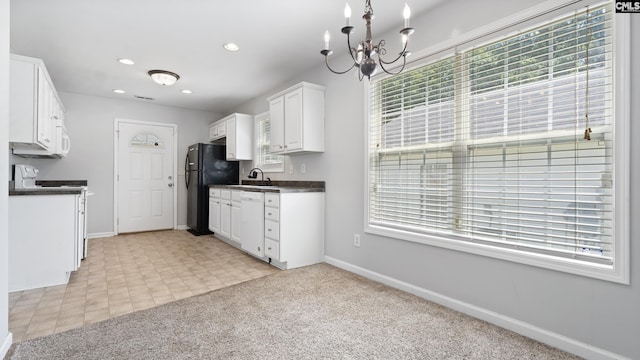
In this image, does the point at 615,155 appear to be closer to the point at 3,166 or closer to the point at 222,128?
the point at 3,166

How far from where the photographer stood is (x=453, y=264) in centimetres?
232

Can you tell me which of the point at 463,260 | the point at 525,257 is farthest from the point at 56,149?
the point at 525,257

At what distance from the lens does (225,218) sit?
177 inches

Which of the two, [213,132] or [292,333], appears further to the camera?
[213,132]

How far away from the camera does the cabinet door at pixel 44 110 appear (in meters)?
3.01

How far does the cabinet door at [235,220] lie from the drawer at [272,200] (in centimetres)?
75

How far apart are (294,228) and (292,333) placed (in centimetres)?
149

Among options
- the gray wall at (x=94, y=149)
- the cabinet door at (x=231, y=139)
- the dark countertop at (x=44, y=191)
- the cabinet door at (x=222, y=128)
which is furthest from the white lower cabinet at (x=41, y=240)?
the cabinet door at (x=222, y=128)

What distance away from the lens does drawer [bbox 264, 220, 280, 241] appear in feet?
10.8

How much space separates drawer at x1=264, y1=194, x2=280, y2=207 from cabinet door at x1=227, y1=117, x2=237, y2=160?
6.34 ft

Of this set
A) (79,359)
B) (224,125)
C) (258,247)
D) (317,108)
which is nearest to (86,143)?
(224,125)

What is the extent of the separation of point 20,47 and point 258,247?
3309mm

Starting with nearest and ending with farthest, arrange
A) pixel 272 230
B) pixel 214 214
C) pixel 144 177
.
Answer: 1. pixel 272 230
2. pixel 214 214
3. pixel 144 177

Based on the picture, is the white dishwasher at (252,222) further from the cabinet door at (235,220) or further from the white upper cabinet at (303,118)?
the white upper cabinet at (303,118)
